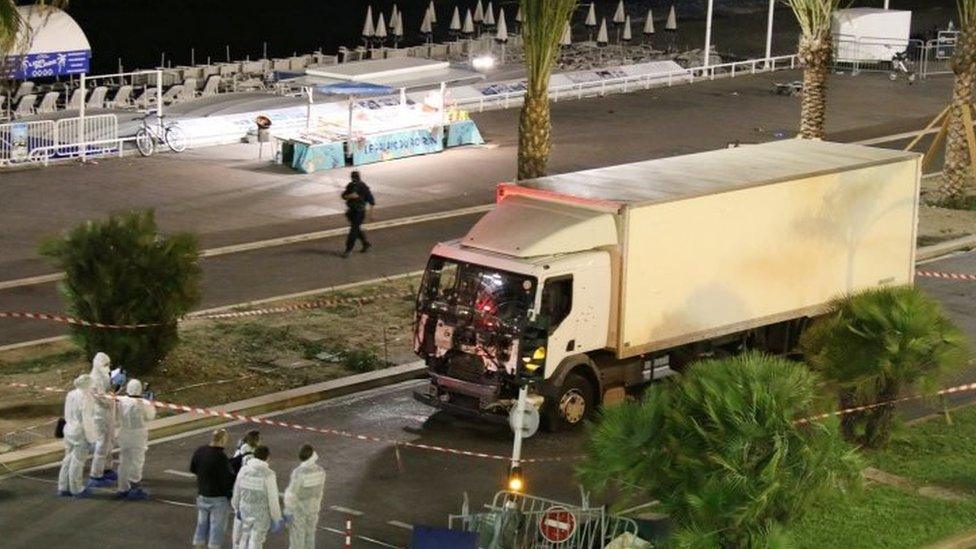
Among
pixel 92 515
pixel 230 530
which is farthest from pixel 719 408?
pixel 92 515

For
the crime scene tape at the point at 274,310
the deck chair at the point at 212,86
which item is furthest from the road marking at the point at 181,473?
the deck chair at the point at 212,86

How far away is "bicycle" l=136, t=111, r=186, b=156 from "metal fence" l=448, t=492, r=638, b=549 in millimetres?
24959

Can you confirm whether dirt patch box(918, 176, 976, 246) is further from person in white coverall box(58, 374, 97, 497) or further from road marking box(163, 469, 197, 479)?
person in white coverall box(58, 374, 97, 497)

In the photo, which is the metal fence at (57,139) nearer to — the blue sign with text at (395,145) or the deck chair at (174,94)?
the blue sign with text at (395,145)

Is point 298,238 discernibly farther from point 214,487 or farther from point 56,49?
point 214,487

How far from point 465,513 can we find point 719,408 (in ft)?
9.28

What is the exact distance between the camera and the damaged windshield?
21969mm

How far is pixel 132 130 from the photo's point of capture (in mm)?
42406

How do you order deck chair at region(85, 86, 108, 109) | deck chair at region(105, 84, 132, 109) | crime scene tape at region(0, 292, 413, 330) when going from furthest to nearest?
deck chair at region(105, 84, 132, 109)
deck chair at region(85, 86, 108, 109)
crime scene tape at region(0, 292, 413, 330)

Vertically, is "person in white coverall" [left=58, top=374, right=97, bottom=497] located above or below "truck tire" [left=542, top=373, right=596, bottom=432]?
above

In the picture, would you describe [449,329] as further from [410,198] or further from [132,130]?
[132,130]

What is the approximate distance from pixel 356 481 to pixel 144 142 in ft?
71.9

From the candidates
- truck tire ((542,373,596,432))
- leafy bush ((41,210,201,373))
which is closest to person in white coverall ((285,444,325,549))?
truck tire ((542,373,596,432))

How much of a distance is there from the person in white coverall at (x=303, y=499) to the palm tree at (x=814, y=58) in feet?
76.4
